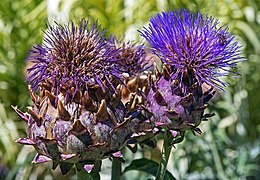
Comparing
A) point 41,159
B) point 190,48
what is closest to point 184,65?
point 190,48

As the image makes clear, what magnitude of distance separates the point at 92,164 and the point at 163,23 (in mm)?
247

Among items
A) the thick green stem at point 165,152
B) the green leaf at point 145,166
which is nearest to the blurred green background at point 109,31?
the green leaf at point 145,166

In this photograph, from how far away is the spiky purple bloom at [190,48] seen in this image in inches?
34.1

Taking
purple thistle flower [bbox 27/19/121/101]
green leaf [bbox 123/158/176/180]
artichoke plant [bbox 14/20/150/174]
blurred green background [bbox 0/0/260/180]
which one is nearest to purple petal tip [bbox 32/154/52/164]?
artichoke plant [bbox 14/20/150/174]

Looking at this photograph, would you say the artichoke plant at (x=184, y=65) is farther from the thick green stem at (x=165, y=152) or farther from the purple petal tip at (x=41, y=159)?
the purple petal tip at (x=41, y=159)

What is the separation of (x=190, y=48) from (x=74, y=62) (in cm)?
18

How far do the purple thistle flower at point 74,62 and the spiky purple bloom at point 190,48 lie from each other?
76 millimetres

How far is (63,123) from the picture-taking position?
833 millimetres

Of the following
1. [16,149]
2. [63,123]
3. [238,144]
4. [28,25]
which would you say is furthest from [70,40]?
[28,25]

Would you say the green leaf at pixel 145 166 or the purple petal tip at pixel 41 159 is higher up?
the purple petal tip at pixel 41 159

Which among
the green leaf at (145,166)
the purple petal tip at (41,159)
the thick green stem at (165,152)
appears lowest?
the green leaf at (145,166)

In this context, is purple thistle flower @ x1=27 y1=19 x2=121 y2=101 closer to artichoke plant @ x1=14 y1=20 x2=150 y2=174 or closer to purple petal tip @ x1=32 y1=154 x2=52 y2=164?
artichoke plant @ x1=14 y1=20 x2=150 y2=174

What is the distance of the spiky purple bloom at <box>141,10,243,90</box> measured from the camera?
0.87 m

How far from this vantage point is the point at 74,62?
86 centimetres
